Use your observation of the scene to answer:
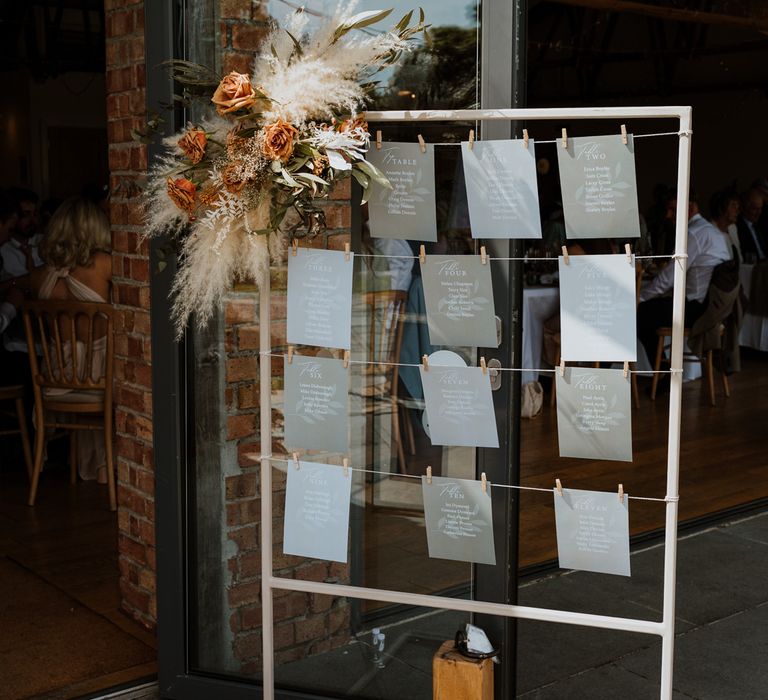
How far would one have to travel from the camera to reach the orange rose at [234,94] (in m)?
2.01

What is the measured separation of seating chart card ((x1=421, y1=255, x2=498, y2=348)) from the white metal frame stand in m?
0.32

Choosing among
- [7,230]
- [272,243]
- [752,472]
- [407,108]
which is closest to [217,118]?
[272,243]

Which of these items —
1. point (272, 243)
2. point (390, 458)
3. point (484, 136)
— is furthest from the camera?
point (390, 458)

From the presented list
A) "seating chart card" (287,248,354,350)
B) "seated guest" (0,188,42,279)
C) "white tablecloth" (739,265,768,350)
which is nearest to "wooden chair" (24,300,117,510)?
"seated guest" (0,188,42,279)

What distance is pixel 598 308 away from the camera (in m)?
2.10

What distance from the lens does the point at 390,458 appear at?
8.27 feet

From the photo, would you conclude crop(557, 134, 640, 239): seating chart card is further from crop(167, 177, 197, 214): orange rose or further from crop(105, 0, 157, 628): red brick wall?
crop(105, 0, 157, 628): red brick wall

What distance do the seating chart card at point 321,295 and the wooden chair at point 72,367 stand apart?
2.31 meters

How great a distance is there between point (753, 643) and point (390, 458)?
5.09ft

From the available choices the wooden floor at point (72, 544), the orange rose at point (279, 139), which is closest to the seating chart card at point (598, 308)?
the orange rose at point (279, 139)

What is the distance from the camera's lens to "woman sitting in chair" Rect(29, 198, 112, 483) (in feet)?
15.4

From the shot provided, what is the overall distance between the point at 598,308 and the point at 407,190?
49 centimetres

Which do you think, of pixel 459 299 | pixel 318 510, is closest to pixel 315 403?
pixel 318 510

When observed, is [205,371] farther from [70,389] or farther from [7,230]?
[7,230]
